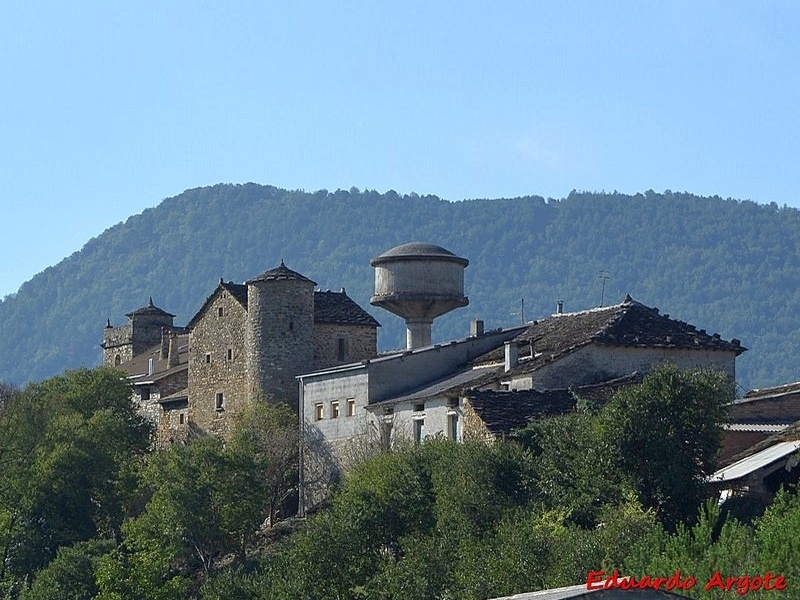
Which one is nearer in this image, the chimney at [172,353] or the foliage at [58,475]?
the foliage at [58,475]

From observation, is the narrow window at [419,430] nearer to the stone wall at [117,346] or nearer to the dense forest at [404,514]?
the dense forest at [404,514]

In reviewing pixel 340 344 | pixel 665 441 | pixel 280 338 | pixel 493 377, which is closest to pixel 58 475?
pixel 280 338

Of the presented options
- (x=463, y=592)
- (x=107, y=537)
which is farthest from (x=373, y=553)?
(x=107, y=537)

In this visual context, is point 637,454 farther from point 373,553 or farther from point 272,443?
point 272,443

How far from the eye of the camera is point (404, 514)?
1890 inches

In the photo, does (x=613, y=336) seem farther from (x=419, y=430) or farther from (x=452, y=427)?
(x=419, y=430)

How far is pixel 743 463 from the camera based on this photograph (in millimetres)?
43688

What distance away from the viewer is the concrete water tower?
6788 cm

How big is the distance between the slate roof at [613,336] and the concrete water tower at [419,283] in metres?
7.63

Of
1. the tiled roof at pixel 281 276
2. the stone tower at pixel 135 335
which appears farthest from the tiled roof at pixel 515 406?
the stone tower at pixel 135 335

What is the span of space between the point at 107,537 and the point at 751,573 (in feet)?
119

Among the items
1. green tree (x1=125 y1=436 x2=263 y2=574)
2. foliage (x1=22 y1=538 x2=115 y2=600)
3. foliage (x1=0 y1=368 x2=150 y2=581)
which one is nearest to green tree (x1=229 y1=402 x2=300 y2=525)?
green tree (x1=125 y1=436 x2=263 y2=574)

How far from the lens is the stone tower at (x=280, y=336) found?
67375mm
